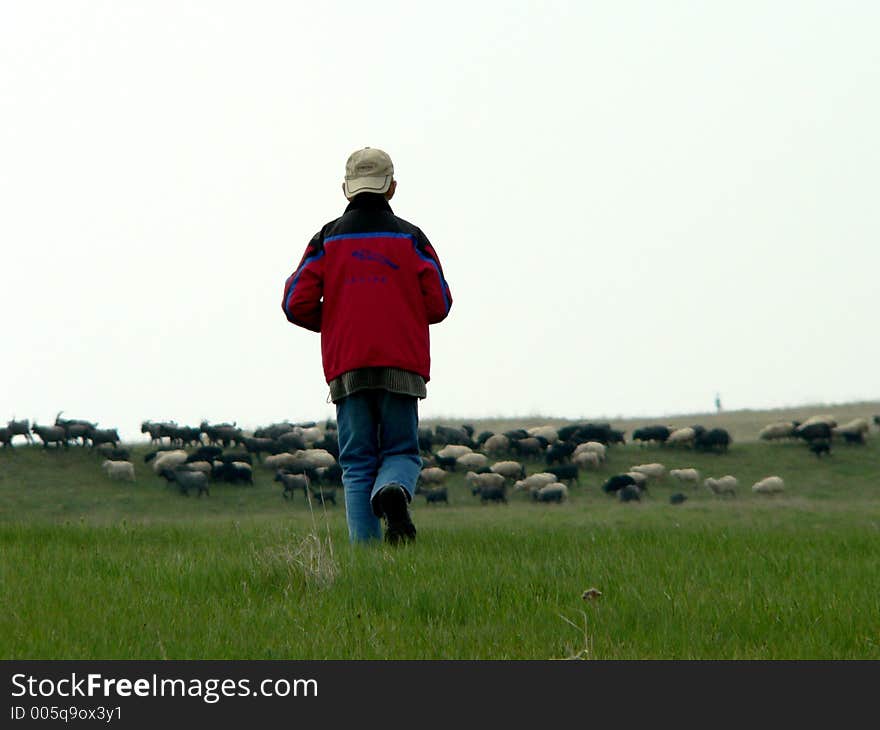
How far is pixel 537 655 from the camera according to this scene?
4.64 meters

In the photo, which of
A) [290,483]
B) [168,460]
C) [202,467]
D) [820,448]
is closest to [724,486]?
[820,448]

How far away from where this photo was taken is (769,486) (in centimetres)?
2950

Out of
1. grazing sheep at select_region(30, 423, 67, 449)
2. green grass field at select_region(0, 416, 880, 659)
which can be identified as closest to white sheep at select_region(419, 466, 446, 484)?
grazing sheep at select_region(30, 423, 67, 449)

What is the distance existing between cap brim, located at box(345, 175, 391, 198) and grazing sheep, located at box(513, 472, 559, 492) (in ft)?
72.1

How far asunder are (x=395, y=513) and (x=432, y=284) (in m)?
1.69

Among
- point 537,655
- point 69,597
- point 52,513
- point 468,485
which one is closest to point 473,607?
point 537,655

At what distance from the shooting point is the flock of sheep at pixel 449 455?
29.4 m

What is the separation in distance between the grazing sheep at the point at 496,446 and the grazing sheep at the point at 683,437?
5.60 meters

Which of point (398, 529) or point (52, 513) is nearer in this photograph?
point (398, 529)

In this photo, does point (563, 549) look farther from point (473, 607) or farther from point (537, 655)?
point (537, 655)

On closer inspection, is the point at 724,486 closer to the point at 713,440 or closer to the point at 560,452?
the point at 713,440

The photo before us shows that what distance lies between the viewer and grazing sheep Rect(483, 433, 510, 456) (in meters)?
34.6
